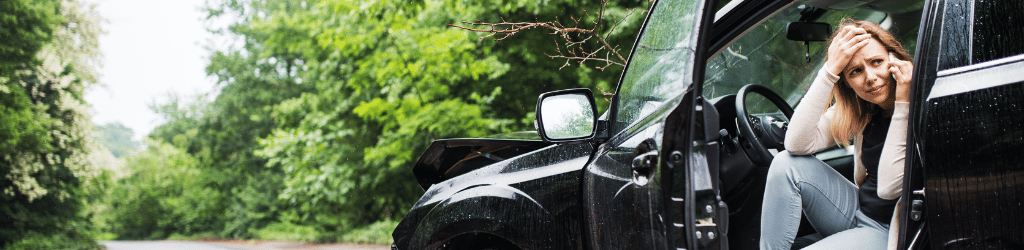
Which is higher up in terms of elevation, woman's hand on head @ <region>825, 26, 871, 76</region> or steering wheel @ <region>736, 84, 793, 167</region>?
woman's hand on head @ <region>825, 26, 871, 76</region>

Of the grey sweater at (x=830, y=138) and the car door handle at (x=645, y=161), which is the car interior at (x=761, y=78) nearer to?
the grey sweater at (x=830, y=138)

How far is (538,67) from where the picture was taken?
8422 millimetres

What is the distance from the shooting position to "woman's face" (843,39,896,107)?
1760mm

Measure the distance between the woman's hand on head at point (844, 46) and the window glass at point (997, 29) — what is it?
1.57 feet

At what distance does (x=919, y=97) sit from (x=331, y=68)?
31.8 ft

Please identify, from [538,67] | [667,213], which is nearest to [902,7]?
[667,213]

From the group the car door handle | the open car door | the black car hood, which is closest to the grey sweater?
the open car door

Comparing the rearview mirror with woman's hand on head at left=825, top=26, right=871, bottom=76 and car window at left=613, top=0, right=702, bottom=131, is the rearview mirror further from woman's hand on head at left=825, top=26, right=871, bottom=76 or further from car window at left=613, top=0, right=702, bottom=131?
car window at left=613, top=0, right=702, bottom=131

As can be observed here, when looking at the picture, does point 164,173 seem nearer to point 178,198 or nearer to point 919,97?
point 178,198

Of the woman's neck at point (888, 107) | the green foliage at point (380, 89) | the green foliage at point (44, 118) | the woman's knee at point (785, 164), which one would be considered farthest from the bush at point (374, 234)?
the woman's neck at point (888, 107)

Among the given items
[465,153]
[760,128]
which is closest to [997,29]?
[760,128]

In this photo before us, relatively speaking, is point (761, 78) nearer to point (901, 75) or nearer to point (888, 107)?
point (888, 107)

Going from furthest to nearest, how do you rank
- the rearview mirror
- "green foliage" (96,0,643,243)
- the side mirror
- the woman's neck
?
"green foliage" (96,0,643,243) < the rearview mirror < the side mirror < the woman's neck

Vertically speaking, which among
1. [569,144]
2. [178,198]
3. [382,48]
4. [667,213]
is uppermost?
[382,48]
